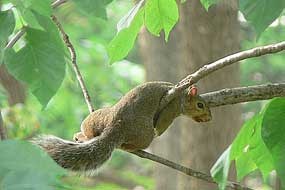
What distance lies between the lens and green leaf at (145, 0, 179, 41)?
4.11 ft

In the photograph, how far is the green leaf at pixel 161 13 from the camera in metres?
1.25

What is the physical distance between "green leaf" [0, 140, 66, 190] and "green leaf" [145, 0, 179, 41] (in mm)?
681

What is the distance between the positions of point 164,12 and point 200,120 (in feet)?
0.84

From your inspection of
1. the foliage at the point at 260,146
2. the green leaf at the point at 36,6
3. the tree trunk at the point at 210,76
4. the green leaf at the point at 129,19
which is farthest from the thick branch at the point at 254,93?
the tree trunk at the point at 210,76

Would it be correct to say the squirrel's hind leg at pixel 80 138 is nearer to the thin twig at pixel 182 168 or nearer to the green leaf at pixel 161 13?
the thin twig at pixel 182 168

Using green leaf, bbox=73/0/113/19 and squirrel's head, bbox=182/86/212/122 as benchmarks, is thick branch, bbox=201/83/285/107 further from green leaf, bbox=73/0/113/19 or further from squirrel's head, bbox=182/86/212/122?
green leaf, bbox=73/0/113/19

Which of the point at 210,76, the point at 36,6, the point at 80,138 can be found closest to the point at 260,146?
the point at 80,138

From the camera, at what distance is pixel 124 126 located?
120 centimetres

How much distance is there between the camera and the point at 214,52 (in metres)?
2.78

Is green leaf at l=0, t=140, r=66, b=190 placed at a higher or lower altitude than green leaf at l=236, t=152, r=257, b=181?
higher

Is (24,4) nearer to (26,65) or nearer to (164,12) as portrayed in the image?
(26,65)

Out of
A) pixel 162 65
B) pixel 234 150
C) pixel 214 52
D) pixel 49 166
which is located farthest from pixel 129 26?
pixel 162 65

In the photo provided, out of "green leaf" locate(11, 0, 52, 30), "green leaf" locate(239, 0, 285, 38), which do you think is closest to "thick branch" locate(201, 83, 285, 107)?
"green leaf" locate(239, 0, 285, 38)

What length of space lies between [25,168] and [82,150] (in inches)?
22.0
